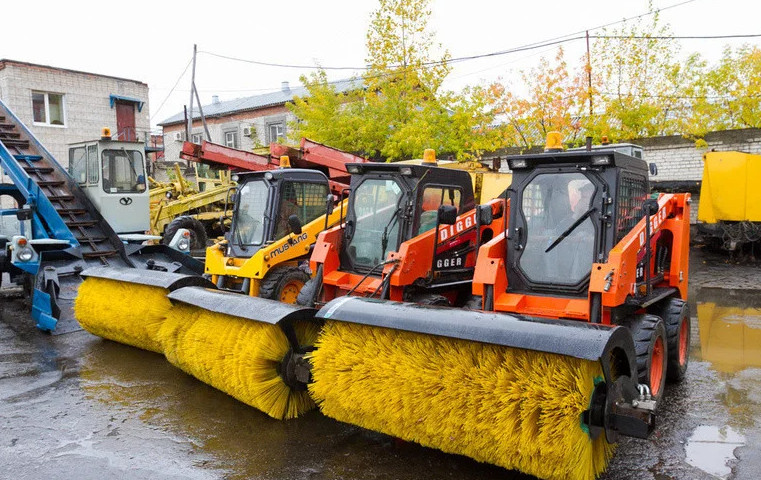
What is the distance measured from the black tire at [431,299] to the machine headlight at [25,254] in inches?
212

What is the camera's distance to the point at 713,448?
451 centimetres

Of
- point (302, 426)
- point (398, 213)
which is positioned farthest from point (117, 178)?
point (302, 426)

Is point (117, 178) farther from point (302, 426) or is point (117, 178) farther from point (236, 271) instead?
point (302, 426)

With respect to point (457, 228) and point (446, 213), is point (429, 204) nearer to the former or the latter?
point (457, 228)

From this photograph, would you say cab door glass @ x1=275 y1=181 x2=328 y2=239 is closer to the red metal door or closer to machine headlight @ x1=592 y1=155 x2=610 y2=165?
machine headlight @ x1=592 y1=155 x2=610 y2=165

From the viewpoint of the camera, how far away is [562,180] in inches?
215

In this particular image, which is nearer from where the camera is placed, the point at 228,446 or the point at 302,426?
the point at 228,446

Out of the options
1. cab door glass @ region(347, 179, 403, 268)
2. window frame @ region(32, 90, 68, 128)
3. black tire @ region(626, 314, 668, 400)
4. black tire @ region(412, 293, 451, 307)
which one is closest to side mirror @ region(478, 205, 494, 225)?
black tire @ region(412, 293, 451, 307)

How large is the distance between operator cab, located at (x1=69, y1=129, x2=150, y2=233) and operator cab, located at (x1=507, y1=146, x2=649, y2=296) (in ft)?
26.0

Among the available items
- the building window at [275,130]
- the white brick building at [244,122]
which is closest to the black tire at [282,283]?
the white brick building at [244,122]

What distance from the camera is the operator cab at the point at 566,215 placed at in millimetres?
5230

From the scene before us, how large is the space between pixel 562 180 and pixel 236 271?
4.72 meters

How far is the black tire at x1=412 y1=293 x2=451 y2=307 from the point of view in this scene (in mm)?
6434

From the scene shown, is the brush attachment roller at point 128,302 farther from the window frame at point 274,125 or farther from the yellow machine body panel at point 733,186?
the window frame at point 274,125
